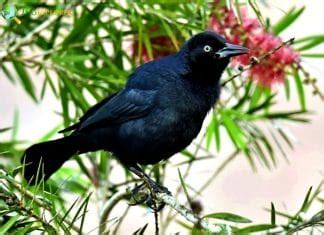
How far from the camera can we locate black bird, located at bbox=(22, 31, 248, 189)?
1.93m

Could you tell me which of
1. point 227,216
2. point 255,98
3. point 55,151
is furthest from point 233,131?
point 227,216

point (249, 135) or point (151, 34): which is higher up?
point (151, 34)

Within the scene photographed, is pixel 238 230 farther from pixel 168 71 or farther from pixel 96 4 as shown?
pixel 96 4

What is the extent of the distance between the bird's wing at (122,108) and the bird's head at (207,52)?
0.13m

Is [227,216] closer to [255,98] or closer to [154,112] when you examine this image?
[154,112]

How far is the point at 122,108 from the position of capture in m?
2.02

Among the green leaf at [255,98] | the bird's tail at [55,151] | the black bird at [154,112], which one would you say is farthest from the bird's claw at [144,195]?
the green leaf at [255,98]

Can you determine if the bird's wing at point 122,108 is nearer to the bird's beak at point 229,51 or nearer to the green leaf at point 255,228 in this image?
the bird's beak at point 229,51

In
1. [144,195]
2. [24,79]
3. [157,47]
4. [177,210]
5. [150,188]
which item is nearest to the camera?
[177,210]

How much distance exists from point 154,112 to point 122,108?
9cm

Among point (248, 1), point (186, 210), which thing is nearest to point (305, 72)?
point (248, 1)

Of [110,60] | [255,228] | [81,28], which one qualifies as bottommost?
[255,228]

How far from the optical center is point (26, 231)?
1.34 metres

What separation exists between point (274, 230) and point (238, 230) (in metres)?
0.22
